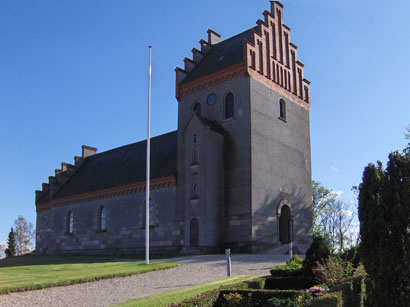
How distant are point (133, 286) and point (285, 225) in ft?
64.3

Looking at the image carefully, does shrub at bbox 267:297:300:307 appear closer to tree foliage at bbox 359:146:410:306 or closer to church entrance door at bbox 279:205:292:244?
tree foliage at bbox 359:146:410:306

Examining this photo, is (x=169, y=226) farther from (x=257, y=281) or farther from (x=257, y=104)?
(x=257, y=281)

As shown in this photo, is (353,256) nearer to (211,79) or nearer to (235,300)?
(235,300)

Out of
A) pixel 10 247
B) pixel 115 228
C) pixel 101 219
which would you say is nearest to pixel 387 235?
pixel 115 228

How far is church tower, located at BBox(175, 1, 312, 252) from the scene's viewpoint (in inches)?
1257

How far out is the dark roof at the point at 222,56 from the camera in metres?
35.0

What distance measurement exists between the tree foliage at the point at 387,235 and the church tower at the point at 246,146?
18704 millimetres

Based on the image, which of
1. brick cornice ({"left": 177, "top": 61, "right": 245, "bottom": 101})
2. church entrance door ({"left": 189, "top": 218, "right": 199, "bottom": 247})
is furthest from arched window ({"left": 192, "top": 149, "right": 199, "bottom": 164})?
brick cornice ({"left": 177, "top": 61, "right": 245, "bottom": 101})

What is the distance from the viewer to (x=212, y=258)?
2666cm

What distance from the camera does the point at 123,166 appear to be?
44938 mm

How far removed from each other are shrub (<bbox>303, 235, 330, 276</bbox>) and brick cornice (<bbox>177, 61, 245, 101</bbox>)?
18.8 m

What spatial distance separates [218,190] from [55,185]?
2536cm

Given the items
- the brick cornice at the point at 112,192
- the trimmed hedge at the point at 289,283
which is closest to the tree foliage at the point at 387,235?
the trimmed hedge at the point at 289,283

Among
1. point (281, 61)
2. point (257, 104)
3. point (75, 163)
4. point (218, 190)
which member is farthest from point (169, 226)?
point (75, 163)
